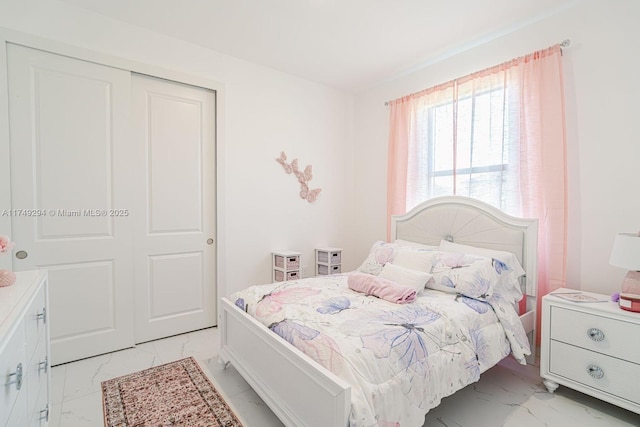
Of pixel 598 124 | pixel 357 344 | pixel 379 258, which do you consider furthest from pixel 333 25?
pixel 357 344

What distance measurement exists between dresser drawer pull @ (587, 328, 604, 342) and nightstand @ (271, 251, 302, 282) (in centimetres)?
241

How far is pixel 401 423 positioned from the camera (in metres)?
1.41

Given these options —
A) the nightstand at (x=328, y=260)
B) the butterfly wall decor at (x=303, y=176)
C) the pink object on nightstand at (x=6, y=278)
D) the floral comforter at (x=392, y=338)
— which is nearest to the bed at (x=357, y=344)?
the floral comforter at (x=392, y=338)

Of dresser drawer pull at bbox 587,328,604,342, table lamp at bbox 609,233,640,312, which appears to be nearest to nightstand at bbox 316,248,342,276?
dresser drawer pull at bbox 587,328,604,342

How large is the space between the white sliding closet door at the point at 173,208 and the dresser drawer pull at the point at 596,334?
3.01 metres

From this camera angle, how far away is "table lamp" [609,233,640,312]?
1780 millimetres

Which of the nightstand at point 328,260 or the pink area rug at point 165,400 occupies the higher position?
the nightstand at point 328,260

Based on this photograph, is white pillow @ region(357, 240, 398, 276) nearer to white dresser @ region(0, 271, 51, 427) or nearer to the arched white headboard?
the arched white headboard

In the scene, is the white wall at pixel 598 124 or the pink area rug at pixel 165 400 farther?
the white wall at pixel 598 124

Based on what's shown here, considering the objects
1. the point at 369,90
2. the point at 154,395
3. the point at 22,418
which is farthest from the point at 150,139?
the point at 369,90

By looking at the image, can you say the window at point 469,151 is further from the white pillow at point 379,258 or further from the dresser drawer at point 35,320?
the dresser drawer at point 35,320

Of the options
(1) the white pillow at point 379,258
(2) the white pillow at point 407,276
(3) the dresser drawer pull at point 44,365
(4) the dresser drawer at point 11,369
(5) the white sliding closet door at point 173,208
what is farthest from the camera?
(5) the white sliding closet door at point 173,208

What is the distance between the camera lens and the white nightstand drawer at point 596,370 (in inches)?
69.2

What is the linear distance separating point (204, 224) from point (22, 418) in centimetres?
213
